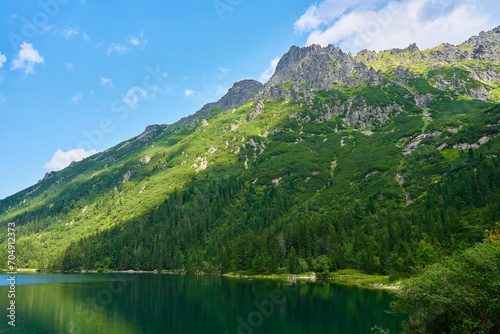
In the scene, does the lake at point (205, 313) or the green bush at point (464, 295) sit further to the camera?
the lake at point (205, 313)

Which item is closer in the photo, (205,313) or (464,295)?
(464,295)

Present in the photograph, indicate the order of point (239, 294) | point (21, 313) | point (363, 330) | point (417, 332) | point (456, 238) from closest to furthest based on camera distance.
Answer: point (417, 332), point (363, 330), point (21, 313), point (239, 294), point (456, 238)

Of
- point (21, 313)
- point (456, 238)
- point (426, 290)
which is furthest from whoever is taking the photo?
point (456, 238)

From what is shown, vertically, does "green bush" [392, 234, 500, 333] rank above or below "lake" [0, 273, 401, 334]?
above

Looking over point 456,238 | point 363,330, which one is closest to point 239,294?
point 363,330

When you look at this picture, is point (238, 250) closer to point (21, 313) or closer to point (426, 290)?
point (21, 313)

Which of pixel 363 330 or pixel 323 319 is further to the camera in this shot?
pixel 323 319

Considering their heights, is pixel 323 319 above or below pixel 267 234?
below

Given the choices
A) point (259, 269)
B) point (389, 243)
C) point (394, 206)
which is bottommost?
point (259, 269)

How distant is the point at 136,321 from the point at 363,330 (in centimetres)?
4223

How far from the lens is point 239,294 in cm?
8688

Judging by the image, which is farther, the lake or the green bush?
the lake

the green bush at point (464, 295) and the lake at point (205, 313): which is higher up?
the green bush at point (464, 295)

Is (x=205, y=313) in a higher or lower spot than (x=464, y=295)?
lower
